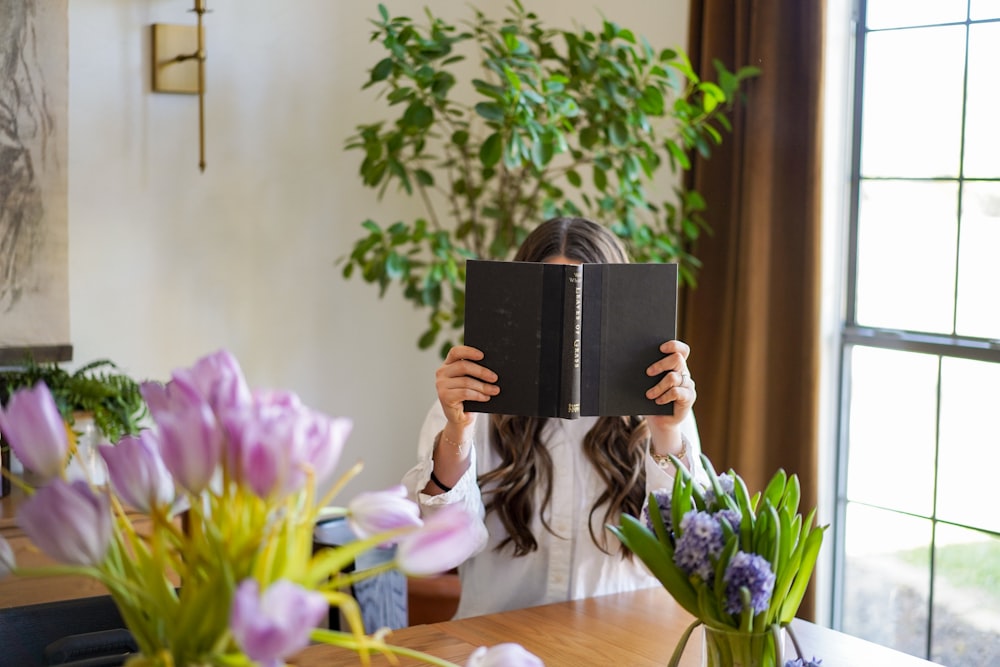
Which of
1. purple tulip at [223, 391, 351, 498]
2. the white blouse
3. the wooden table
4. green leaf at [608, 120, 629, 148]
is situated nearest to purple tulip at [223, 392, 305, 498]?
purple tulip at [223, 391, 351, 498]

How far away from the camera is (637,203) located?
2.96 metres

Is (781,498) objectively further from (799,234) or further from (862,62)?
(862,62)

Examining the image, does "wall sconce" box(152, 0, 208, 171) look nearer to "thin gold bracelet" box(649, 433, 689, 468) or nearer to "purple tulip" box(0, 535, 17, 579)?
"thin gold bracelet" box(649, 433, 689, 468)

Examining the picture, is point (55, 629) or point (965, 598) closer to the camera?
point (55, 629)

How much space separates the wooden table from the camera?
1.59 m

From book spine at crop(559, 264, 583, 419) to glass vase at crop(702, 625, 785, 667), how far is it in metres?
0.56

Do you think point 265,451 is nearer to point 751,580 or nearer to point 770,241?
point 751,580

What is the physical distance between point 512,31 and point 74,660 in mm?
1886

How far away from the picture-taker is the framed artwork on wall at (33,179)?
2.82m

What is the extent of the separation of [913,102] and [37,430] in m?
2.54

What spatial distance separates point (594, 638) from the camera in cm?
168

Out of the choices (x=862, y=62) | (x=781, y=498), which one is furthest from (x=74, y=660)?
(x=862, y=62)

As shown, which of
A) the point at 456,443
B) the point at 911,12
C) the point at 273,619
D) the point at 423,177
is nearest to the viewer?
the point at 273,619

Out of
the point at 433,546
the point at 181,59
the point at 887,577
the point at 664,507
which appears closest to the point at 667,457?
the point at 664,507
